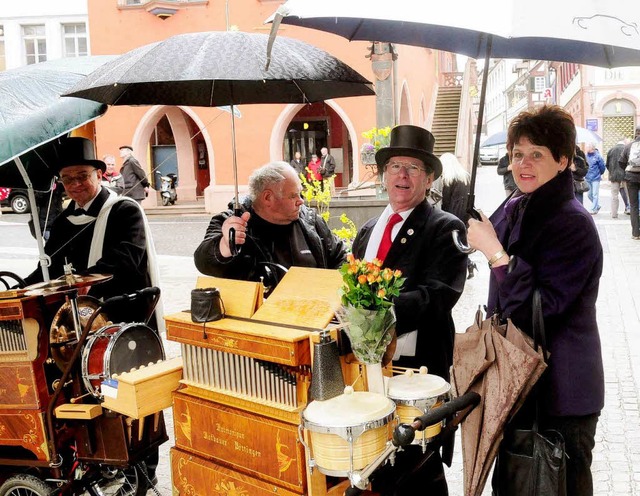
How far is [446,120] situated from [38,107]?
2214 cm

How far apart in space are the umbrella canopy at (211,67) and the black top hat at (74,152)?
338 millimetres

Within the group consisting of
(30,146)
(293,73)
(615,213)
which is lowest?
(615,213)

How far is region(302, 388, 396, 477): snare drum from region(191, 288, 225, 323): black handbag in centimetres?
58

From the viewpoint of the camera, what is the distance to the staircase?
20922 mm

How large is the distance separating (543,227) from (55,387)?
2.25m

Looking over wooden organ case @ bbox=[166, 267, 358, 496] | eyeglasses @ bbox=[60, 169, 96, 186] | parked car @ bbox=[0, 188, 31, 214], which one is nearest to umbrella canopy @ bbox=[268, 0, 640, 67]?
wooden organ case @ bbox=[166, 267, 358, 496]

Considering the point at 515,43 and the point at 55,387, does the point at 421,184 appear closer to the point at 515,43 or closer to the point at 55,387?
the point at 515,43

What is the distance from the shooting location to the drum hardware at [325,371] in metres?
2.21

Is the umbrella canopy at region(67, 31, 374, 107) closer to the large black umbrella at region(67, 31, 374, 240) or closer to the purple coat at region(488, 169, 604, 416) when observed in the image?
the large black umbrella at region(67, 31, 374, 240)

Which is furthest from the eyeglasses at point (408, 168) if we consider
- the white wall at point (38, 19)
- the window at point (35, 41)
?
the window at point (35, 41)

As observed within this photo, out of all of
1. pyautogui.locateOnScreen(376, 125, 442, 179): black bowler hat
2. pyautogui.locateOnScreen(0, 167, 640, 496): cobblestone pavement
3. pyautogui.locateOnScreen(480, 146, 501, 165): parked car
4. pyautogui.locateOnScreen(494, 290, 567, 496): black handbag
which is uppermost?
pyautogui.locateOnScreen(480, 146, 501, 165): parked car

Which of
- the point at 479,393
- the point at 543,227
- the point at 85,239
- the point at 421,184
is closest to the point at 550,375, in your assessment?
the point at 479,393

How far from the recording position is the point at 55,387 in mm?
3160

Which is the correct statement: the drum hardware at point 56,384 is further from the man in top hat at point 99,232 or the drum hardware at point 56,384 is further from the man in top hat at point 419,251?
the man in top hat at point 419,251
